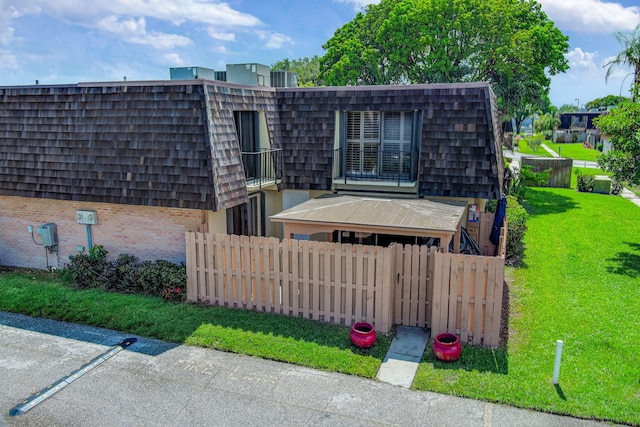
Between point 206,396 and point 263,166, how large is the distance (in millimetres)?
7241

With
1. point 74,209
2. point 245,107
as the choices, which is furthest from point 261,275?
point 74,209

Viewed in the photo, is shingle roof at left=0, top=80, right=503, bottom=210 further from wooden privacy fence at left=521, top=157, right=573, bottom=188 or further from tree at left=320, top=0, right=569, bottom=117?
wooden privacy fence at left=521, top=157, right=573, bottom=188

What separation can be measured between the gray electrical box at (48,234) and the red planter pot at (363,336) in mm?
8379

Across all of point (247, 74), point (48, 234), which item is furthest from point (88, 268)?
point (247, 74)

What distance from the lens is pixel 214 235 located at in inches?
419

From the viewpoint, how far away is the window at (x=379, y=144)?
14.1 m

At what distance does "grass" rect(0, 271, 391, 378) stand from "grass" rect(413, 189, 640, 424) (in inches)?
54.8

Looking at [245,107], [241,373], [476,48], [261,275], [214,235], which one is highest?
[476,48]

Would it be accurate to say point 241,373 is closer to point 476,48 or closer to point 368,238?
point 368,238

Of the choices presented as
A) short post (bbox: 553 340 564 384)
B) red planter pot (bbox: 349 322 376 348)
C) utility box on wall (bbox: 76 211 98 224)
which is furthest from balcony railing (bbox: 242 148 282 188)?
short post (bbox: 553 340 564 384)

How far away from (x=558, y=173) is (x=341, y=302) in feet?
77.1

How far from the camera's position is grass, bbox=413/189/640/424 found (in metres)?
7.56

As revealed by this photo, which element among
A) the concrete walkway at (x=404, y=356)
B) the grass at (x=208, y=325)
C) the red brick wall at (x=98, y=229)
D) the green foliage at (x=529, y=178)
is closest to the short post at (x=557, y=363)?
the concrete walkway at (x=404, y=356)

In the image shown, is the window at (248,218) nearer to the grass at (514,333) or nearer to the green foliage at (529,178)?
the grass at (514,333)
